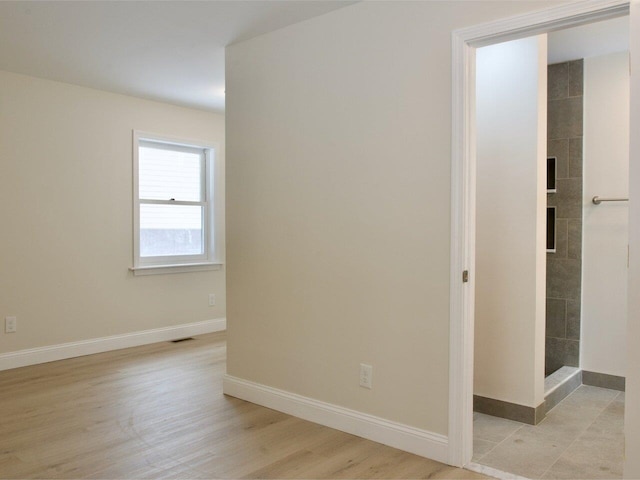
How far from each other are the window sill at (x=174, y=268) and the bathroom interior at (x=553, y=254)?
A: 3177 millimetres

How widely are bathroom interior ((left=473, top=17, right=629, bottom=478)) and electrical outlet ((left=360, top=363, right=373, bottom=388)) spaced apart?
62 cm

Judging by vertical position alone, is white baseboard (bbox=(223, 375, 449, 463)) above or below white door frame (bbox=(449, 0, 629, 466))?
below

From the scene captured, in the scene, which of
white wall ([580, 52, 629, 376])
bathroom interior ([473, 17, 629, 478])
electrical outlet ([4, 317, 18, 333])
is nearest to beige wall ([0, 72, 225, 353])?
electrical outlet ([4, 317, 18, 333])

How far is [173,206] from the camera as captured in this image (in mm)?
5387

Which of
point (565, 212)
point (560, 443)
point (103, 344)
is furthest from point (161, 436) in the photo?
point (565, 212)

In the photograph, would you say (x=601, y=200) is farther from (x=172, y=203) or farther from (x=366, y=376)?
(x=172, y=203)

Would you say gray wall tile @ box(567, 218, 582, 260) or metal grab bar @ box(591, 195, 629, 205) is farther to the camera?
gray wall tile @ box(567, 218, 582, 260)

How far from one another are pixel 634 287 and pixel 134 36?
3040mm

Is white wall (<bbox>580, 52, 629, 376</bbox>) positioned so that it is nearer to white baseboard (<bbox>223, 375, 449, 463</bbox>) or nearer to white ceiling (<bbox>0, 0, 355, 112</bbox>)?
white baseboard (<bbox>223, 375, 449, 463</bbox>)

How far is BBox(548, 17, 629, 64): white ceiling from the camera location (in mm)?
3209

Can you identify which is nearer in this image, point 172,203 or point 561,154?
point 561,154

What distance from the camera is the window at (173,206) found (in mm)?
5105

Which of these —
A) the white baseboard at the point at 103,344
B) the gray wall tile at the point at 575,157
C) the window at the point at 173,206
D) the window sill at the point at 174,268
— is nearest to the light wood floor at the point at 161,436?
the white baseboard at the point at 103,344

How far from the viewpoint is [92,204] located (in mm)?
4660
